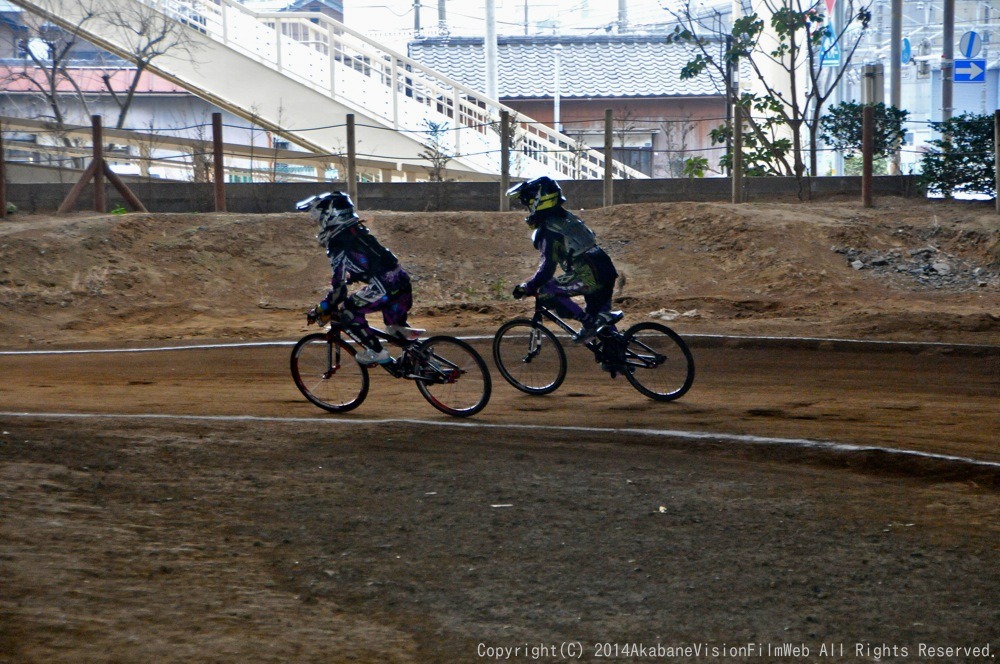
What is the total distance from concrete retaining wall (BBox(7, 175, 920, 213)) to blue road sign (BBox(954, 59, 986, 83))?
12.1 feet

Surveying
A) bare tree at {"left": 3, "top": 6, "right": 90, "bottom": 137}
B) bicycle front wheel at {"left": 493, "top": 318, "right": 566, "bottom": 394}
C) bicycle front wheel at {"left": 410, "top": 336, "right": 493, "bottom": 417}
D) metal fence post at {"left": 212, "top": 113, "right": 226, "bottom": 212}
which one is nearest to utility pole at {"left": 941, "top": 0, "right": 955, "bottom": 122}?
metal fence post at {"left": 212, "top": 113, "right": 226, "bottom": 212}

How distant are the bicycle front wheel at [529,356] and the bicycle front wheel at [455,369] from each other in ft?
4.07

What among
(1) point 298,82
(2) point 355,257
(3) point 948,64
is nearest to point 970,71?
(3) point 948,64

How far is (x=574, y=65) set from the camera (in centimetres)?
4209

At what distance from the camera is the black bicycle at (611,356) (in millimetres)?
10570

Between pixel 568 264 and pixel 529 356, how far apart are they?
103 cm

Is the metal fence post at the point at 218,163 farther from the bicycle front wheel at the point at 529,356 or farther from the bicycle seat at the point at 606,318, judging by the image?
the bicycle seat at the point at 606,318

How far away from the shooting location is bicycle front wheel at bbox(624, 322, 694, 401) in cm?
1055

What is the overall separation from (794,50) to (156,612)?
840 inches

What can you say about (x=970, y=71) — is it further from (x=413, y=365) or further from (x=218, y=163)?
(x=413, y=365)

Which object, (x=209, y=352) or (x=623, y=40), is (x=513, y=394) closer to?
(x=209, y=352)

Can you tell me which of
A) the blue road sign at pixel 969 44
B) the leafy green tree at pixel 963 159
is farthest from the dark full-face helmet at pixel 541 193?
the blue road sign at pixel 969 44

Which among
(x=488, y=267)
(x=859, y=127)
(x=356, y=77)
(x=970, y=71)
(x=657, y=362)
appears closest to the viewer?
(x=657, y=362)

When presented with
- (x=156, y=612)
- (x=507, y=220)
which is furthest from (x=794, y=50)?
(x=156, y=612)
